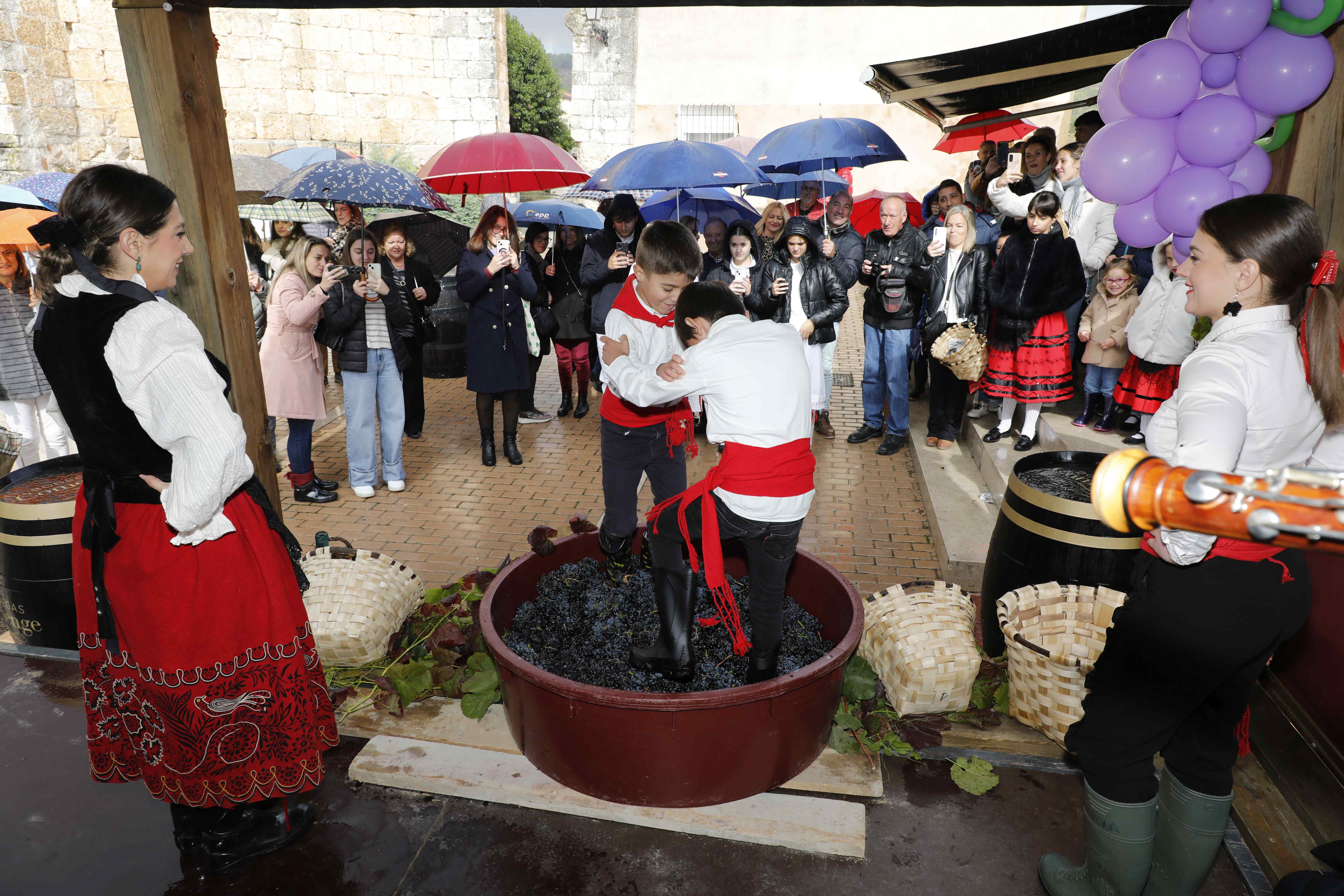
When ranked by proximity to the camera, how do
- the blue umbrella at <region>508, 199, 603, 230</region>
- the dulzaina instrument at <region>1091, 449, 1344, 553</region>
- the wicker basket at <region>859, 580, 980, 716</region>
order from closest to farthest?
1. the dulzaina instrument at <region>1091, 449, 1344, 553</region>
2. the wicker basket at <region>859, 580, 980, 716</region>
3. the blue umbrella at <region>508, 199, 603, 230</region>

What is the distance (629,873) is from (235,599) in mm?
1462

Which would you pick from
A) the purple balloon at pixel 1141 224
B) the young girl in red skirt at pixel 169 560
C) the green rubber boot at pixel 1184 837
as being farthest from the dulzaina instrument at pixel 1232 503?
the purple balloon at pixel 1141 224

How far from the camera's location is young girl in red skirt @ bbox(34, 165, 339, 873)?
2.06 m

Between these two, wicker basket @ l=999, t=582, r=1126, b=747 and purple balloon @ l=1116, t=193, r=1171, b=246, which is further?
purple balloon @ l=1116, t=193, r=1171, b=246

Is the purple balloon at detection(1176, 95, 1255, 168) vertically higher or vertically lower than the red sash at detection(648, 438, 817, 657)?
higher

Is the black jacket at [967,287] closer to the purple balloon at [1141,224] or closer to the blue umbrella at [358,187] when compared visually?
the purple balloon at [1141,224]

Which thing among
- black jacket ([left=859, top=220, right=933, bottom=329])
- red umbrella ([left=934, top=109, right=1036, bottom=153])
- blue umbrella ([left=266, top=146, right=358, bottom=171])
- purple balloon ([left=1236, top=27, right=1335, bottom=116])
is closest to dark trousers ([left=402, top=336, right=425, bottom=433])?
blue umbrella ([left=266, top=146, right=358, bottom=171])

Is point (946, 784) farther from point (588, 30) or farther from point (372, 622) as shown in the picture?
point (588, 30)

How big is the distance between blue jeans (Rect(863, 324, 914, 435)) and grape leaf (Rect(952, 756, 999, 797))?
14.1ft

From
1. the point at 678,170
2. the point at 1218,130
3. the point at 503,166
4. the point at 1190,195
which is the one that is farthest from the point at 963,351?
the point at 503,166

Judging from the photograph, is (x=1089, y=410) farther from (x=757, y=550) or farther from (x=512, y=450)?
(x=512, y=450)

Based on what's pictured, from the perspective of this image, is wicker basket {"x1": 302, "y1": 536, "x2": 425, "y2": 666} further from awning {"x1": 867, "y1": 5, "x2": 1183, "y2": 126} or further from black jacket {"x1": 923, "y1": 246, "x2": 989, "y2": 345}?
awning {"x1": 867, "y1": 5, "x2": 1183, "y2": 126}

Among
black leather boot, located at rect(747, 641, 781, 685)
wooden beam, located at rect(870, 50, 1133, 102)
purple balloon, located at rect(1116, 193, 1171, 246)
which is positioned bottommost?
black leather boot, located at rect(747, 641, 781, 685)

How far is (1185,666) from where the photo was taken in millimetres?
1991
